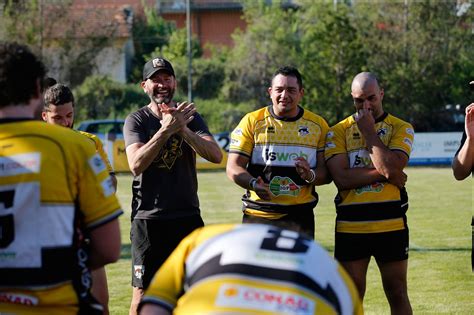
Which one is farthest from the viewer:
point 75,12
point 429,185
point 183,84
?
point 183,84

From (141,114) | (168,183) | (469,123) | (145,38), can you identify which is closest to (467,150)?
(469,123)

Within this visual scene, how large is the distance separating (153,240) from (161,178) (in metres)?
0.50

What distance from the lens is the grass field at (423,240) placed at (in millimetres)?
9289

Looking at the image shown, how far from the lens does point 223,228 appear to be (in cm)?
320

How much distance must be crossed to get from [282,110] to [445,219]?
10.00m

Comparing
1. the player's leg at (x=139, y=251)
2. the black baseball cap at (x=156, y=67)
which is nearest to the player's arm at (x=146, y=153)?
the player's leg at (x=139, y=251)

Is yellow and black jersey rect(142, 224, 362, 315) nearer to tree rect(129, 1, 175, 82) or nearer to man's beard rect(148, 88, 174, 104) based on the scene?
man's beard rect(148, 88, 174, 104)

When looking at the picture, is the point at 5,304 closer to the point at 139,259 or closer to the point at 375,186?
the point at 139,259

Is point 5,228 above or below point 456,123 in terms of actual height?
above

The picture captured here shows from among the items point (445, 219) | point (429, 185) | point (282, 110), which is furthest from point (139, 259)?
point (429, 185)

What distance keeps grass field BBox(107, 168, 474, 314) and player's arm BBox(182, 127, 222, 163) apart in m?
2.70

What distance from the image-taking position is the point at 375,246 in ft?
22.4

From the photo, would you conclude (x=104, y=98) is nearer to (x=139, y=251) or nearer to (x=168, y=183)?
(x=139, y=251)

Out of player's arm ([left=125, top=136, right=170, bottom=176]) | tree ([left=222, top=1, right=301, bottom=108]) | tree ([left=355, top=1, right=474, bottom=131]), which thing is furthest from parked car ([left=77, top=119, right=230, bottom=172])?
player's arm ([left=125, top=136, right=170, bottom=176])
